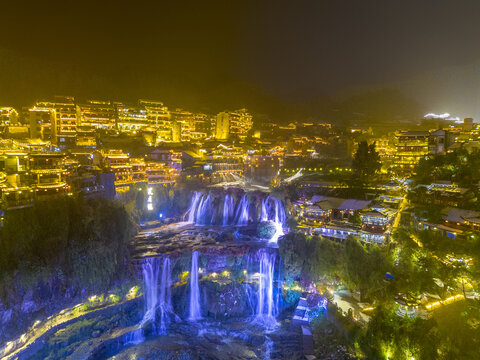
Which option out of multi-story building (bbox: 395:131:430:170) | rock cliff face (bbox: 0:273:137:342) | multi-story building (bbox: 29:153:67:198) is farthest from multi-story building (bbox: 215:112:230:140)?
rock cliff face (bbox: 0:273:137:342)

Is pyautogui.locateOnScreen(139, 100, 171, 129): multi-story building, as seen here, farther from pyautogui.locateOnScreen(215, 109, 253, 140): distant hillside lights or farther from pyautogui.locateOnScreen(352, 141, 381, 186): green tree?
pyautogui.locateOnScreen(352, 141, 381, 186): green tree

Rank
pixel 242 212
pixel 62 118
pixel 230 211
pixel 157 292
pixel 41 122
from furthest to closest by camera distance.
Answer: pixel 62 118
pixel 41 122
pixel 230 211
pixel 242 212
pixel 157 292

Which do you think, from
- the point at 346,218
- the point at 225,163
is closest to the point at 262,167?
the point at 225,163

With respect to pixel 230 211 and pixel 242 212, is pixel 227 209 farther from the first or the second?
pixel 242 212

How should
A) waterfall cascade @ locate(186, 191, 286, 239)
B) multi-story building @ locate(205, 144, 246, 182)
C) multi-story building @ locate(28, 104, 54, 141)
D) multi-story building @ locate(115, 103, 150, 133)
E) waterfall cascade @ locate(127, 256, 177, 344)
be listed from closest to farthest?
waterfall cascade @ locate(127, 256, 177, 344)
waterfall cascade @ locate(186, 191, 286, 239)
multi-story building @ locate(28, 104, 54, 141)
multi-story building @ locate(205, 144, 246, 182)
multi-story building @ locate(115, 103, 150, 133)

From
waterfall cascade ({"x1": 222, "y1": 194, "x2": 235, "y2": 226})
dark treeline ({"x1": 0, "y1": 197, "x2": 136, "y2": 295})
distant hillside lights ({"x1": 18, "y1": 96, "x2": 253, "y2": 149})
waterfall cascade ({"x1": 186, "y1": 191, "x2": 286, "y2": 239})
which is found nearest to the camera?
dark treeline ({"x1": 0, "y1": 197, "x2": 136, "y2": 295})

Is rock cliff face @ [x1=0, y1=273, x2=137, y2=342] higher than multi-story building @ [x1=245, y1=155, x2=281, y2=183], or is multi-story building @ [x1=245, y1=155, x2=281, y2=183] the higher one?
multi-story building @ [x1=245, y1=155, x2=281, y2=183]
